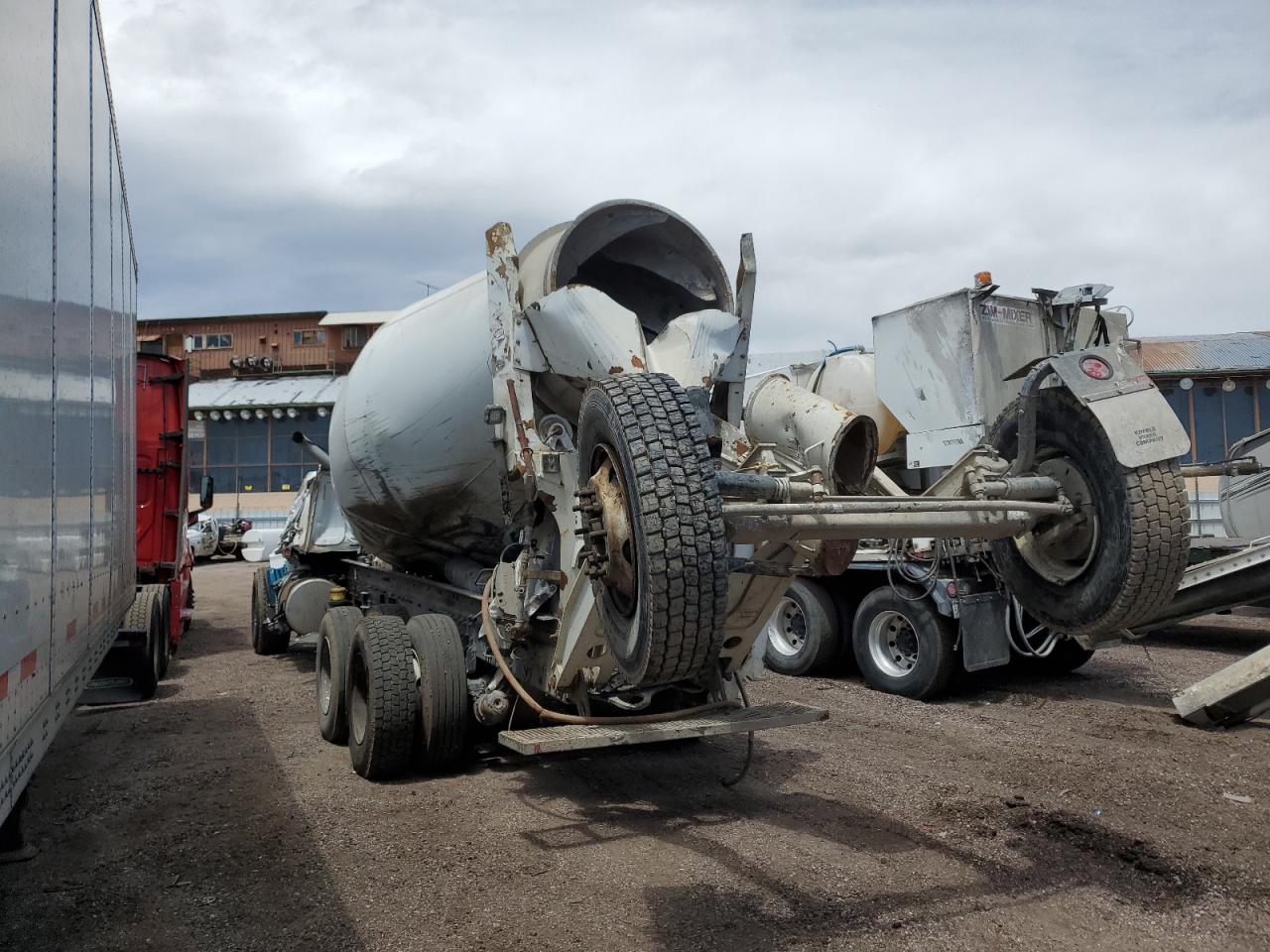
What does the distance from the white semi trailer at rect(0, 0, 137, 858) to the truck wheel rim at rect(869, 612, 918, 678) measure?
20.9 ft

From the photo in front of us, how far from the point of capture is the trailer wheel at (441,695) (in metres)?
6.00

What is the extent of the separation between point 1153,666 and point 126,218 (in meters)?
9.89

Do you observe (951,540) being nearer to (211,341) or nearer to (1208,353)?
(1208,353)

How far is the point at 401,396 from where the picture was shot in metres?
6.49

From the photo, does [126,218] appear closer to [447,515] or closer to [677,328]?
[447,515]

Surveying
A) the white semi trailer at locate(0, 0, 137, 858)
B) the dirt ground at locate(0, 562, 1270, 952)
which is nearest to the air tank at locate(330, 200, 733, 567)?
the dirt ground at locate(0, 562, 1270, 952)

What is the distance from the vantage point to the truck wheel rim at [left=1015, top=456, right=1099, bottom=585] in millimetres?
4051

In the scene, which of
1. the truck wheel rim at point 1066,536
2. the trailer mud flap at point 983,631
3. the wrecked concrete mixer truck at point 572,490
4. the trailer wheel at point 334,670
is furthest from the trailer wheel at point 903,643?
the trailer wheel at point 334,670

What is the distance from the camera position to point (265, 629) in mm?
11656

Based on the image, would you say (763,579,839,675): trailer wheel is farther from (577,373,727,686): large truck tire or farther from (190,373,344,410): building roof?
(190,373,344,410): building roof

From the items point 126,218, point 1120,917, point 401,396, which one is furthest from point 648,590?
point 126,218

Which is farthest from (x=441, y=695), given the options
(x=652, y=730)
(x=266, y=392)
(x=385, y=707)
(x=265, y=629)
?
(x=266, y=392)

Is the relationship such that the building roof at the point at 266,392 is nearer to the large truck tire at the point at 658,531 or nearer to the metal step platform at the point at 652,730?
the metal step platform at the point at 652,730

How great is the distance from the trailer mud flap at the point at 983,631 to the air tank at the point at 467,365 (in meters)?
3.84
